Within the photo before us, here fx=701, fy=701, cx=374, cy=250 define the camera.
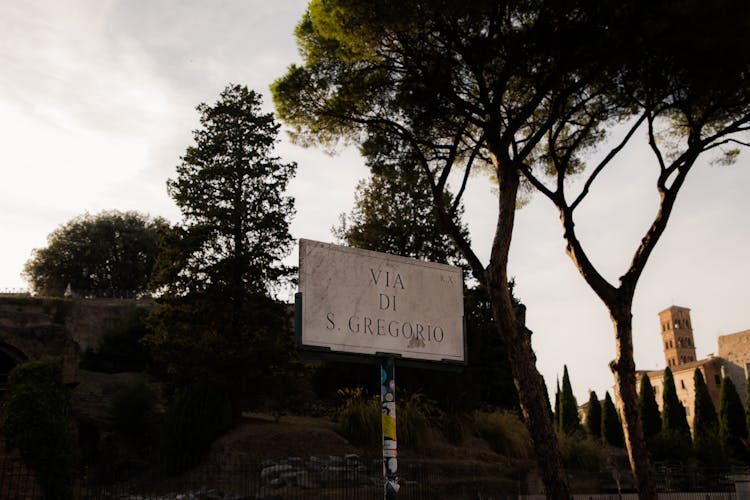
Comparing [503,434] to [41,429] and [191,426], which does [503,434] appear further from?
[41,429]

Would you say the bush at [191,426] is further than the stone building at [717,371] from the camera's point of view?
No

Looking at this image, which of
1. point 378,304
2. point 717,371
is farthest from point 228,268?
point 717,371

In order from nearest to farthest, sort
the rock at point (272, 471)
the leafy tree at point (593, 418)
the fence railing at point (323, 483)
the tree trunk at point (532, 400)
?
the tree trunk at point (532, 400), the fence railing at point (323, 483), the rock at point (272, 471), the leafy tree at point (593, 418)

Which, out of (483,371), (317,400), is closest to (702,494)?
(483,371)

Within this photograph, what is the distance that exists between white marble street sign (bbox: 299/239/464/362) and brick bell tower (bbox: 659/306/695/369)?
9560cm

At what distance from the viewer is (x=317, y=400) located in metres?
26.6

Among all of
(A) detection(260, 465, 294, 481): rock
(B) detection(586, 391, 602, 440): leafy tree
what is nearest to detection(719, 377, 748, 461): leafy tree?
(B) detection(586, 391, 602, 440): leafy tree

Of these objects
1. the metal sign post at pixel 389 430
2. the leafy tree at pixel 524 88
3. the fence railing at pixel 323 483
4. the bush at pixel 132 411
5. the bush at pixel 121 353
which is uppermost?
the leafy tree at pixel 524 88

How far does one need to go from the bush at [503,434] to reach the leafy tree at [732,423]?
16.9 meters

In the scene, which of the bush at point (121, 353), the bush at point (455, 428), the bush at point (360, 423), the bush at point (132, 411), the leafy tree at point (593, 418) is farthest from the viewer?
the leafy tree at point (593, 418)

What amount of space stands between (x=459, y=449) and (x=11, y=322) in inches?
781

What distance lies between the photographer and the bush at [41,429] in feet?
40.2

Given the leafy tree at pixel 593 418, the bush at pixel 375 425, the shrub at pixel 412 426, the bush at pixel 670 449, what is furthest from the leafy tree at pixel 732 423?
the bush at pixel 375 425

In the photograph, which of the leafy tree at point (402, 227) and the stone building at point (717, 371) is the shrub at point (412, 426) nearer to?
the leafy tree at point (402, 227)
